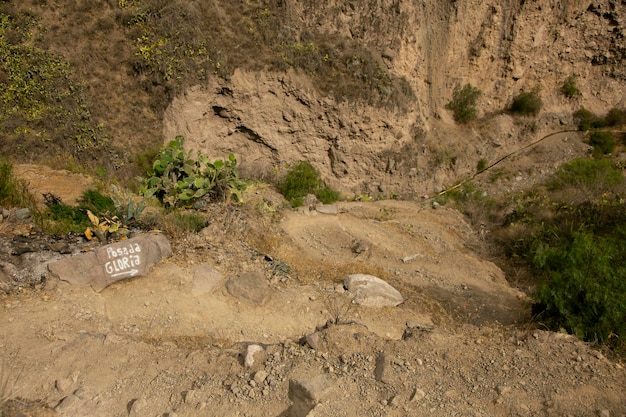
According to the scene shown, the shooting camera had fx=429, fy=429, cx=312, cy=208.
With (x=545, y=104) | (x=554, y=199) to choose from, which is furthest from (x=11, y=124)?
(x=545, y=104)

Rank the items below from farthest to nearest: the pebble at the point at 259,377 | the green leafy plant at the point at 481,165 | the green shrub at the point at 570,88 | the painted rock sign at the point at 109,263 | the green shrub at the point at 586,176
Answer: the green shrub at the point at 570,88 → the green leafy plant at the point at 481,165 → the green shrub at the point at 586,176 → the painted rock sign at the point at 109,263 → the pebble at the point at 259,377

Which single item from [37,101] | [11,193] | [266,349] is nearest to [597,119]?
[266,349]

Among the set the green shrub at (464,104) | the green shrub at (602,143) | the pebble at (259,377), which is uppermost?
the green shrub at (464,104)

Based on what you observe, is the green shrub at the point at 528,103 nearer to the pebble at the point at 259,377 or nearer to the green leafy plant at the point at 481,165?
the green leafy plant at the point at 481,165

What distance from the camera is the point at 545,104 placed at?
13.9m

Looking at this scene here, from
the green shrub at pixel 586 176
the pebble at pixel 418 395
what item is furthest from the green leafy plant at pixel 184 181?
the green shrub at pixel 586 176

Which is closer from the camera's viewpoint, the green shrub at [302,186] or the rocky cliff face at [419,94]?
the green shrub at [302,186]

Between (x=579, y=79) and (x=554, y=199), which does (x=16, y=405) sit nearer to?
(x=554, y=199)

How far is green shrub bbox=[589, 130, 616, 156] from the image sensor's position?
12.8 m

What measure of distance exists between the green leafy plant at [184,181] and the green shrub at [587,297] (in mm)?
4903

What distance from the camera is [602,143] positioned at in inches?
506

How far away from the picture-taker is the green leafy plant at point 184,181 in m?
7.29

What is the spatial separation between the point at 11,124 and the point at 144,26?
126 inches

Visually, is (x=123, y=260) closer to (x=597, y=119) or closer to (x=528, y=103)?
(x=528, y=103)
